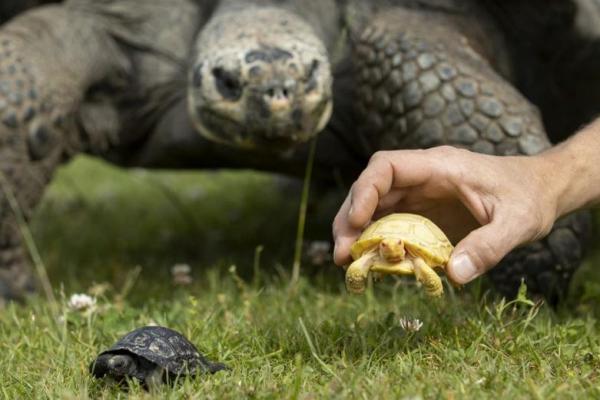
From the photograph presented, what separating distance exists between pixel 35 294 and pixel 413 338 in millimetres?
1466

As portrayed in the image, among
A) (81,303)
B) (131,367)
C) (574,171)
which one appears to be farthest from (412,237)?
(81,303)

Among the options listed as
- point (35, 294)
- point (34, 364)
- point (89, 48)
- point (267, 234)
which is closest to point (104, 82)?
point (89, 48)

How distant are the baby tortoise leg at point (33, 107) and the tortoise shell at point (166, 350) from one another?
1249mm

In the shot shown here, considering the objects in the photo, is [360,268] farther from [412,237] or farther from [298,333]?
[298,333]

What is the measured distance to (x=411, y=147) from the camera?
123 inches

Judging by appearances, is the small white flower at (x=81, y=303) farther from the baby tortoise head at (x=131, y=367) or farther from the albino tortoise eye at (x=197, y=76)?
the albino tortoise eye at (x=197, y=76)

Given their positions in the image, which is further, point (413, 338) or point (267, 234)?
point (267, 234)

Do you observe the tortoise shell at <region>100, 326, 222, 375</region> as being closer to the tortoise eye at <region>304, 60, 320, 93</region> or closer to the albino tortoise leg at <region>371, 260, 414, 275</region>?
the albino tortoise leg at <region>371, 260, 414, 275</region>

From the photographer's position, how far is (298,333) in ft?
7.66

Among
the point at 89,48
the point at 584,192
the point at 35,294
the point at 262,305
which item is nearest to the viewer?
the point at 584,192

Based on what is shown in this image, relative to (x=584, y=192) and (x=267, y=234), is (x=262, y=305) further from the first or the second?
(x=267, y=234)

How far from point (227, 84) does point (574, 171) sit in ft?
3.60

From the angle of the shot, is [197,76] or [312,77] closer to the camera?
[312,77]

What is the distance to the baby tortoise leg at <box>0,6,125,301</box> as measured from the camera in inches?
125
